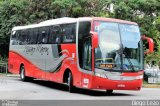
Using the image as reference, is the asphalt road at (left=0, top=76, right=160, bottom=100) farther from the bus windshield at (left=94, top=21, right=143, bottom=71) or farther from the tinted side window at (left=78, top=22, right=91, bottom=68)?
the tinted side window at (left=78, top=22, right=91, bottom=68)

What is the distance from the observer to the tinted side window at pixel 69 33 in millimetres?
22245

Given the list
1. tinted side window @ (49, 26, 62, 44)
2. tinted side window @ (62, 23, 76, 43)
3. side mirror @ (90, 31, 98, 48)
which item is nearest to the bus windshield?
side mirror @ (90, 31, 98, 48)

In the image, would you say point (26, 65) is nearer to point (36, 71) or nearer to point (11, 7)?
point (36, 71)

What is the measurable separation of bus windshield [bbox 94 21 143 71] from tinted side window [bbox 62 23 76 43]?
1.87 meters

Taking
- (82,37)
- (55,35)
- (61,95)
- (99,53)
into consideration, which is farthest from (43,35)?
(99,53)

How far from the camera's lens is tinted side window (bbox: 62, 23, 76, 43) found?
73.0ft

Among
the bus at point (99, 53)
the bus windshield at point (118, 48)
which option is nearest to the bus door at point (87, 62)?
the bus at point (99, 53)

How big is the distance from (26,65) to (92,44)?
1053 cm

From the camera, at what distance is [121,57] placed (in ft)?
67.4

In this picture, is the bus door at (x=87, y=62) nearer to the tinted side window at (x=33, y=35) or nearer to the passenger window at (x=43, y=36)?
the passenger window at (x=43, y=36)

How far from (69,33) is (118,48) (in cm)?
313

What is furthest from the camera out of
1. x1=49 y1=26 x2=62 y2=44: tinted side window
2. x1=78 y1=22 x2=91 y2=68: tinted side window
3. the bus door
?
x1=49 y1=26 x2=62 y2=44: tinted side window

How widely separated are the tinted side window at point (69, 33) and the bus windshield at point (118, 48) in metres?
1.87

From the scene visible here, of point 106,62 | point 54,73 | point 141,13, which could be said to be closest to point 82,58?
point 106,62
